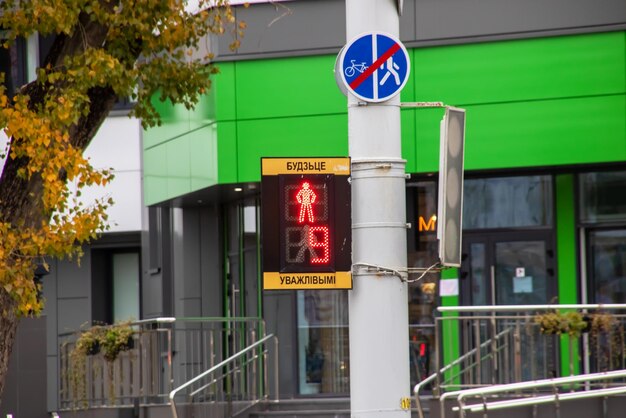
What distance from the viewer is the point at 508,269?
62.1ft

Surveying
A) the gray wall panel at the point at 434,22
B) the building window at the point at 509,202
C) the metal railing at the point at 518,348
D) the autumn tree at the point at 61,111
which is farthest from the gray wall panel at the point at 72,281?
the autumn tree at the point at 61,111

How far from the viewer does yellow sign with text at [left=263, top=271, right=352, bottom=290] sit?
28.4 ft

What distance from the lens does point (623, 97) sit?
17484 millimetres

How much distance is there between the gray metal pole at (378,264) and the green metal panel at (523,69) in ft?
30.6

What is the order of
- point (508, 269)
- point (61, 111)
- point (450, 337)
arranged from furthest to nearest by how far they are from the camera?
point (508, 269), point (450, 337), point (61, 111)

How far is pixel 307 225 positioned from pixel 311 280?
0.35 m

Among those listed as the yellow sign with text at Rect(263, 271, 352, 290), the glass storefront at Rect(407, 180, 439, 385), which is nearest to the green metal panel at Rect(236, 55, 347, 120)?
the glass storefront at Rect(407, 180, 439, 385)

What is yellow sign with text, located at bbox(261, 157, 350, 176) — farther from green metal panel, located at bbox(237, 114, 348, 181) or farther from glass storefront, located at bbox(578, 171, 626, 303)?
glass storefront, located at bbox(578, 171, 626, 303)

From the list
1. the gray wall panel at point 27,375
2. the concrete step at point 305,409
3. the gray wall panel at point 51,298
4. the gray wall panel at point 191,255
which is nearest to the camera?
the concrete step at point 305,409

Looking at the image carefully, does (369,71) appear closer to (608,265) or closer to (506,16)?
(506,16)

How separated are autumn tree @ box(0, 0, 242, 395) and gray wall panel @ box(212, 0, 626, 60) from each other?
3.93 metres

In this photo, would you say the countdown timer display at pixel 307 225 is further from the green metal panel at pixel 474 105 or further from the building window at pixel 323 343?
the building window at pixel 323 343

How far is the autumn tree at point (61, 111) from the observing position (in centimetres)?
1244

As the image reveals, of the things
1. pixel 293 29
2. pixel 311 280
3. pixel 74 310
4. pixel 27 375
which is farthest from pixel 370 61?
pixel 74 310
